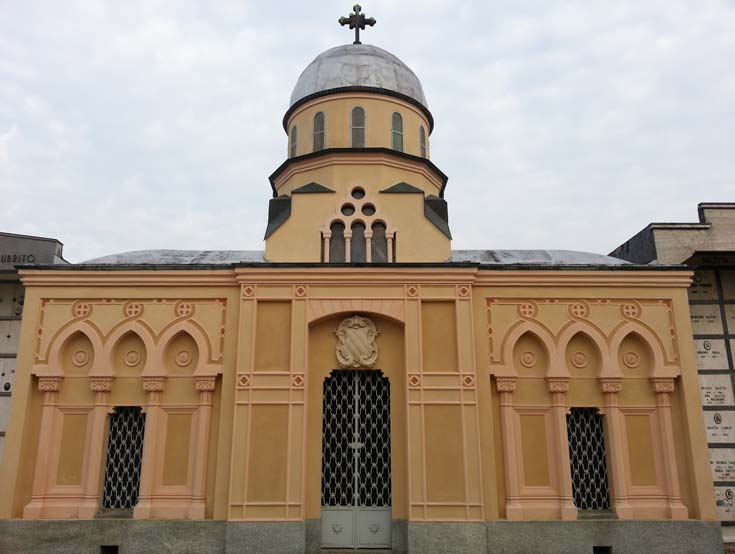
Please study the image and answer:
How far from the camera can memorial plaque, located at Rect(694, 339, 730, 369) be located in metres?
15.4

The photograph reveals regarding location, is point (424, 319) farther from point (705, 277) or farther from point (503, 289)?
point (705, 277)

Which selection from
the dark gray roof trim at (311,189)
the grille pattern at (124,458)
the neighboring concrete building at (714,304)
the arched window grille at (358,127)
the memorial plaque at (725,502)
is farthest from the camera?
the arched window grille at (358,127)

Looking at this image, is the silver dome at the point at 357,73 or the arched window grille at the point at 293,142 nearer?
the silver dome at the point at 357,73

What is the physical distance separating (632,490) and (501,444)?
3.06 m

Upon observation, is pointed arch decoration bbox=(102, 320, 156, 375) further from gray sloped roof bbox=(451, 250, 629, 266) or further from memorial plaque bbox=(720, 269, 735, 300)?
memorial plaque bbox=(720, 269, 735, 300)

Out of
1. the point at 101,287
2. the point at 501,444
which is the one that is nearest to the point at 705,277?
the point at 501,444

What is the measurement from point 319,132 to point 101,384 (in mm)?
9185

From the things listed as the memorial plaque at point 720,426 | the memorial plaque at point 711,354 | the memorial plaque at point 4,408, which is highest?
the memorial plaque at point 711,354

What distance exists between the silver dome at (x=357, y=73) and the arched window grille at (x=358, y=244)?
501cm

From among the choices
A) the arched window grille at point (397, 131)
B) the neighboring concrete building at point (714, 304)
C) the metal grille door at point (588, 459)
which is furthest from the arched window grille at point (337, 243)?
the neighboring concrete building at point (714, 304)

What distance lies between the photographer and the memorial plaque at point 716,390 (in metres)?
15.1

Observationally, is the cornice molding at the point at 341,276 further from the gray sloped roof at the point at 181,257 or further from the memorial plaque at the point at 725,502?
the memorial plaque at the point at 725,502

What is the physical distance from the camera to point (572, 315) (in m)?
14.0

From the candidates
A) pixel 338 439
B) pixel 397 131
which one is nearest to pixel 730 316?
pixel 397 131
